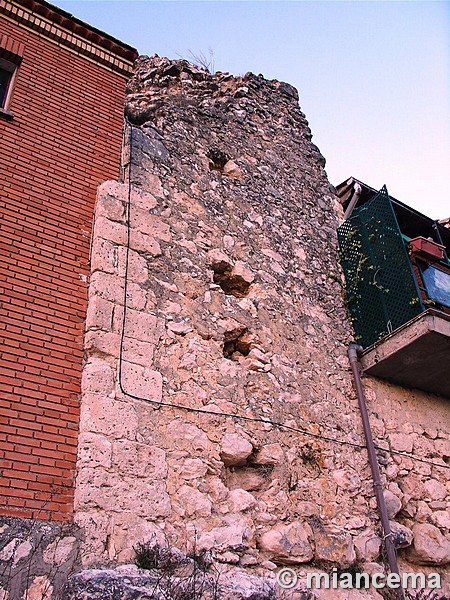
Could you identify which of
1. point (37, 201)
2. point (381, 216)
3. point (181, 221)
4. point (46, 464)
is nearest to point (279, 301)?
point (181, 221)

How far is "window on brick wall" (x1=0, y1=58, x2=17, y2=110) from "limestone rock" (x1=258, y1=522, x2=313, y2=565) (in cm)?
449

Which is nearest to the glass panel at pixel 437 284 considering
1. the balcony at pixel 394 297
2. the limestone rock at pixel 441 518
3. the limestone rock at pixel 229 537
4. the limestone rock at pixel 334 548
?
the balcony at pixel 394 297

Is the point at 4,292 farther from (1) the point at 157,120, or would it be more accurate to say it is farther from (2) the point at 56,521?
(1) the point at 157,120

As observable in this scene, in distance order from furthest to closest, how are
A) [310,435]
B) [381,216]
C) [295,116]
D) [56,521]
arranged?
1. [295,116]
2. [381,216]
3. [310,435]
4. [56,521]

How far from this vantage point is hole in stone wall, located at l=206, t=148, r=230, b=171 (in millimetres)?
6828

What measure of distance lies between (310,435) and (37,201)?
3.23 meters

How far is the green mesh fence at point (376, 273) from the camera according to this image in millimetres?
6504

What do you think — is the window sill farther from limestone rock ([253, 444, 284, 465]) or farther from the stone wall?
limestone rock ([253, 444, 284, 465])

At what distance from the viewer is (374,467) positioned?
18.5ft

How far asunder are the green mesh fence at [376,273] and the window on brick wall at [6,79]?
4229mm

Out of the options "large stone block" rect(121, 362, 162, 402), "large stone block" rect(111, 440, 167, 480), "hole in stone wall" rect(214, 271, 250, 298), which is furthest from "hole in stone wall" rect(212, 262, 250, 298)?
"large stone block" rect(111, 440, 167, 480)

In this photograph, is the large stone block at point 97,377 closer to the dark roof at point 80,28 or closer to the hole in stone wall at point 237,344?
the hole in stone wall at point 237,344

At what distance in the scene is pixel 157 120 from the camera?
21.7 feet

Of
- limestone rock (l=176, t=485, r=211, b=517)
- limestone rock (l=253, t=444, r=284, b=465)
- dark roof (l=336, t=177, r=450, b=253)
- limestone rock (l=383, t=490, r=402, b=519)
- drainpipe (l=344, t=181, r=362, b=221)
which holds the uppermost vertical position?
dark roof (l=336, t=177, r=450, b=253)
